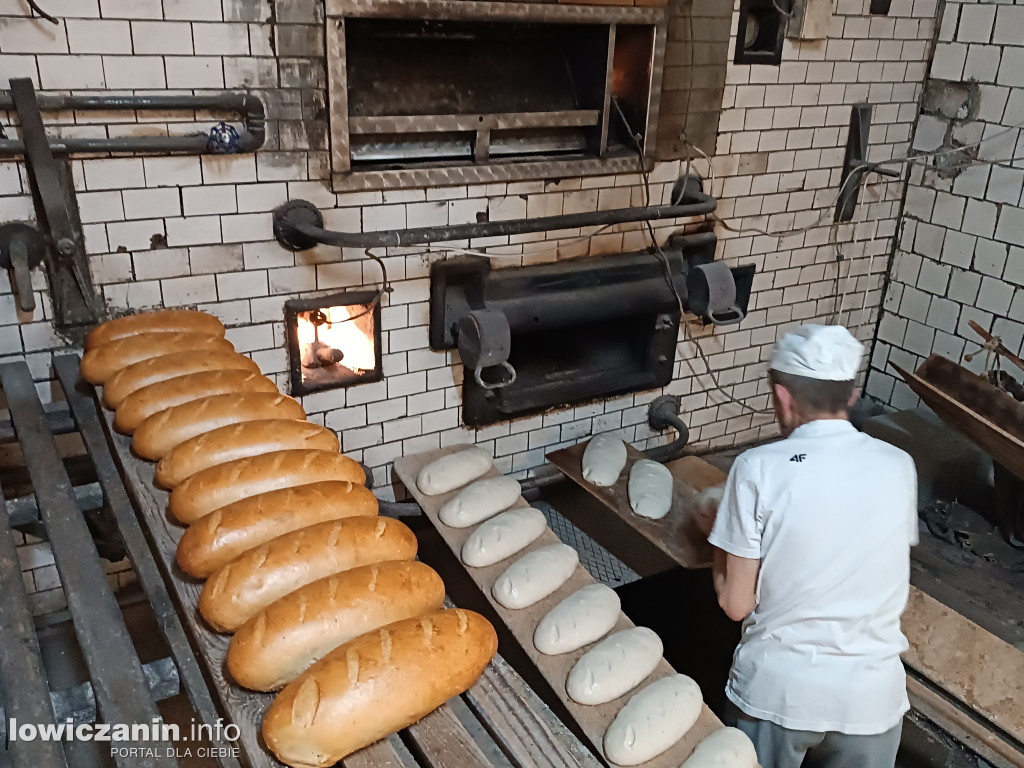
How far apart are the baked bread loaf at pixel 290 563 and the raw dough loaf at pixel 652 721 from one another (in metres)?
0.87

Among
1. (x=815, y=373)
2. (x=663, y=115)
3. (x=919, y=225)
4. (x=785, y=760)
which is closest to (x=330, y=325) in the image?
(x=663, y=115)

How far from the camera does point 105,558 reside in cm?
276

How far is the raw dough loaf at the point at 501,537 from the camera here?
2754mm

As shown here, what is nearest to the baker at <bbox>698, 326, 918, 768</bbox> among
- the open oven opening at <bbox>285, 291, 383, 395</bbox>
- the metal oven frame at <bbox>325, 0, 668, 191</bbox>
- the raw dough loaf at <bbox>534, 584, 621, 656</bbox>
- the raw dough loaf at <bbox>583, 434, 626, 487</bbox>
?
the raw dough loaf at <bbox>534, 584, 621, 656</bbox>

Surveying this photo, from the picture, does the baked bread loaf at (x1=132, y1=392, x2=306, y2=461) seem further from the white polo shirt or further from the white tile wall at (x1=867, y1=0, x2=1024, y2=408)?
the white tile wall at (x1=867, y1=0, x2=1024, y2=408)

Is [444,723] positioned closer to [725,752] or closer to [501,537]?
[725,752]

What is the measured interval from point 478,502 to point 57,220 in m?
1.61

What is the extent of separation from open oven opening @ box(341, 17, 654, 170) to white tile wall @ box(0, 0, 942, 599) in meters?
0.16

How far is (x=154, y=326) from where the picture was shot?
2297 mm

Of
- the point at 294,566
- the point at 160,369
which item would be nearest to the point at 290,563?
the point at 294,566

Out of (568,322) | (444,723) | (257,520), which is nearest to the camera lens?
(444,723)

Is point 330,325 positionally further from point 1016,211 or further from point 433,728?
point 1016,211

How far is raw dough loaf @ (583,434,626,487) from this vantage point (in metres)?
3.36

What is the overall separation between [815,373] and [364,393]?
1769 millimetres
